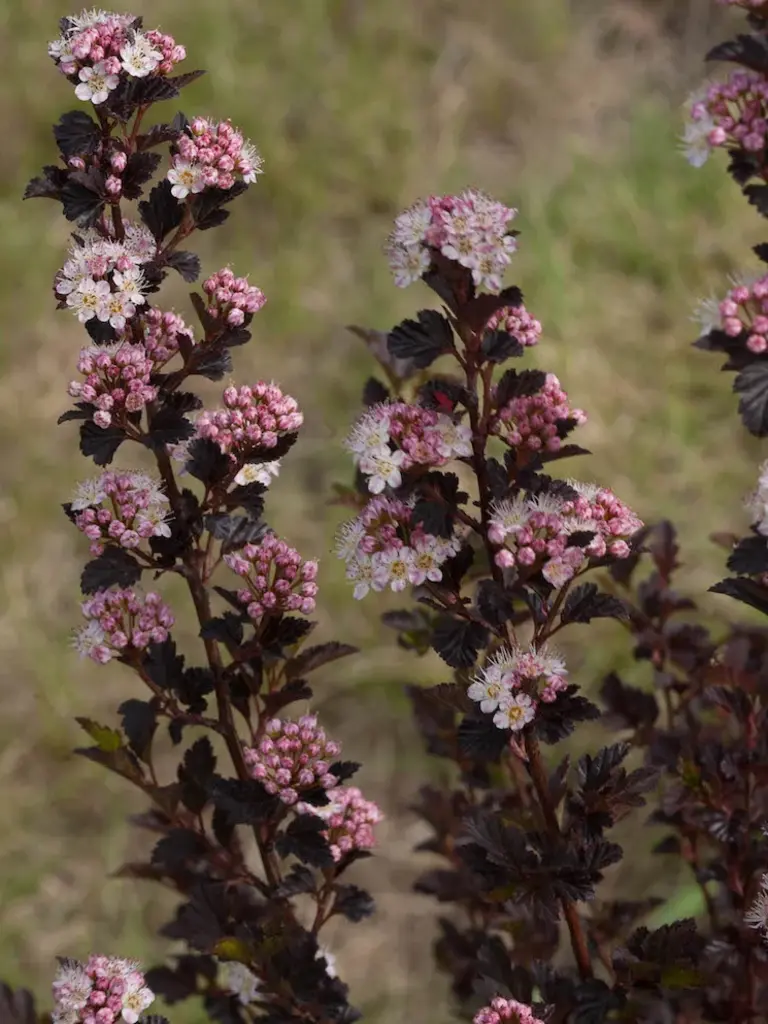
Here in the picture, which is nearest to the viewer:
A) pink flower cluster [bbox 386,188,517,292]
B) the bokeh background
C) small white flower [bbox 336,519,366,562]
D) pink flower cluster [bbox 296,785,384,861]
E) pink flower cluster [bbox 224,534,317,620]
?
pink flower cluster [bbox 386,188,517,292]

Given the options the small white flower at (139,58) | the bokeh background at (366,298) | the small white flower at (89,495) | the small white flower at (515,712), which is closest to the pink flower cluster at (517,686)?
the small white flower at (515,712)

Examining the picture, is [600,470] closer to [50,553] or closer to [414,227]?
[50,553]

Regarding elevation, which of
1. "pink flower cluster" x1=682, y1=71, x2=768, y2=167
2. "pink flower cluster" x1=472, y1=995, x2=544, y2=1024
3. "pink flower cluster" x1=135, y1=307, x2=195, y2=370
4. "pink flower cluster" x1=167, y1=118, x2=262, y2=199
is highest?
"pink flower cluster" x1=167, y1=118, x2=262, y2=199

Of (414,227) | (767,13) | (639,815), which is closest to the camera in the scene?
(414,227)

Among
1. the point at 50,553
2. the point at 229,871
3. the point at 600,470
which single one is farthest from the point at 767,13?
the point at 50,553

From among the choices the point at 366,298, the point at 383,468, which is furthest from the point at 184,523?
the point at 366,298

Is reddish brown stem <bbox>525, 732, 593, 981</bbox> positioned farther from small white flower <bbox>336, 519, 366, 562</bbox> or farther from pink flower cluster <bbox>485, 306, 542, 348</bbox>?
pink flower cluster <bbox>485, 306, 542, 348</bbox>

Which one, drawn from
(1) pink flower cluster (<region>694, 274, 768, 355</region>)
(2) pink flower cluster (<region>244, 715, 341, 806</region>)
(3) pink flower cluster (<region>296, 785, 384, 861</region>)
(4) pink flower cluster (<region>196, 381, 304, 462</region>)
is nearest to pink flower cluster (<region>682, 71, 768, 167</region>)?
(1) pink flower cluster (<region>694, 274, 768, 355</region>)
